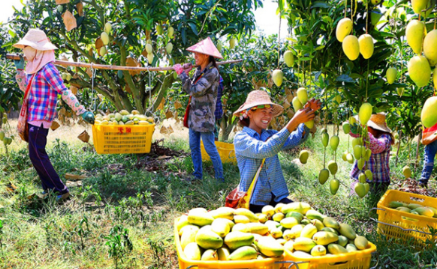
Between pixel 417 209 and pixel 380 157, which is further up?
pixel 380 157

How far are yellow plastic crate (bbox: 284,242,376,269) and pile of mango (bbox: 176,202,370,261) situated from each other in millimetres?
24

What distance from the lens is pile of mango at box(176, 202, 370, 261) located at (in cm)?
127

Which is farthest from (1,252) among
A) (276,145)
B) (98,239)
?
(276,145)

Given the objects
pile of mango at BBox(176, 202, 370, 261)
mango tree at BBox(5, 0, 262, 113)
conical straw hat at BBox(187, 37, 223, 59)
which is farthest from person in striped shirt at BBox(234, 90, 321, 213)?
mango tree at BBox(5, 0, 262, 113)

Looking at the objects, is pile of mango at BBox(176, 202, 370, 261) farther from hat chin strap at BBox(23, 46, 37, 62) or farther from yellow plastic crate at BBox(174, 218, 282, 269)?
hat chin strap at BBox(23, 46, 37, 62)

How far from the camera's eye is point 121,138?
11.0ft

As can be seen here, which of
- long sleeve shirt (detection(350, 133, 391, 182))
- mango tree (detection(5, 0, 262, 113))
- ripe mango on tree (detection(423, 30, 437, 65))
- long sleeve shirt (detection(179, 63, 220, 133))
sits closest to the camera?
ripe mango on tree (detection(423, 30, 437, 65))

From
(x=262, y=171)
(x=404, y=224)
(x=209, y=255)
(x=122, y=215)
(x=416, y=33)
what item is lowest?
(x=122, y=215)

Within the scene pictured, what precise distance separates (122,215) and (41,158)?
0.95 metres

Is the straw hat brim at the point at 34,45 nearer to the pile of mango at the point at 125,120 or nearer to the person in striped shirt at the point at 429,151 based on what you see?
the pile of mango at the point at 125,120

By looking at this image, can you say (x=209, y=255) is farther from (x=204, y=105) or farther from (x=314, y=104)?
(x=204, y=105)

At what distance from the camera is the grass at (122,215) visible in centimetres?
206

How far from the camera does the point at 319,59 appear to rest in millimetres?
1506

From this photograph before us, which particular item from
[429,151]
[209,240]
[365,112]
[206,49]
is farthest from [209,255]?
[429,151]
